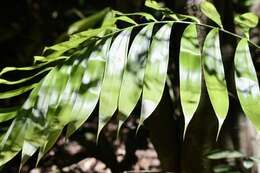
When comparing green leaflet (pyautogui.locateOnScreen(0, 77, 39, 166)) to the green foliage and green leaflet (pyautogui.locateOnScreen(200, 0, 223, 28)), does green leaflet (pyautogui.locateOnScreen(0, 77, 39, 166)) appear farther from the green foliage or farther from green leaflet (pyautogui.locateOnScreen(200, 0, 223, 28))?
green leaflet (pyautogui.locateOnScreen(200, 0, 223, 28))

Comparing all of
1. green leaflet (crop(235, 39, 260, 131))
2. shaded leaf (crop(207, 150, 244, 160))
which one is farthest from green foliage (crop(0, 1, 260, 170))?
shaded leaf (crop(207, 150, 244, 160))

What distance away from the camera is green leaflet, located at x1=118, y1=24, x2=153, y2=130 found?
38.9 inches

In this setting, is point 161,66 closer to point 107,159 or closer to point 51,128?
point 51,128

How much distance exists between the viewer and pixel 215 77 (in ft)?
3.34

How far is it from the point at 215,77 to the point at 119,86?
0.67 ft

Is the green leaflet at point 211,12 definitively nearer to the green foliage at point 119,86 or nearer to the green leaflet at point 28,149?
the green foliage at point 119,86

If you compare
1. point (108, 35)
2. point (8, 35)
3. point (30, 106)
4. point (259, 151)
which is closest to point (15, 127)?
point (30, 106)

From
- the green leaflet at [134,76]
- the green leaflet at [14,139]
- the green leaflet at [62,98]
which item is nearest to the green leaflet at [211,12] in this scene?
the green leaflet at [134,76]

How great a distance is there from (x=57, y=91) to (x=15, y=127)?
0.12m

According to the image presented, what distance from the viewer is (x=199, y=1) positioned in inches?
48.8

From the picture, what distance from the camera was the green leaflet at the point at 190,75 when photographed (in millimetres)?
971

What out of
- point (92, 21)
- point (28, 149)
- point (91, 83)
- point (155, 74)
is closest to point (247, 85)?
point (155, 74)

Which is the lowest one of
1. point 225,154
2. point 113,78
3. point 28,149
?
point 225,154

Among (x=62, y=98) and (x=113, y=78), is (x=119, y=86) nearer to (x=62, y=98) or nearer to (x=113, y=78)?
(x=113, y=78)
